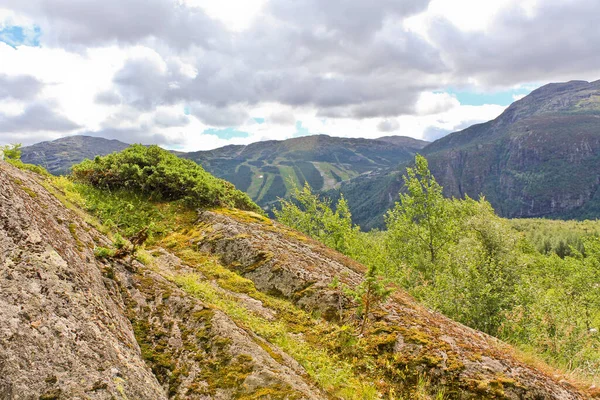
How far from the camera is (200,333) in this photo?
7.57 m

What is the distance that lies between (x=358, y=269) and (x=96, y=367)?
12.4 meters

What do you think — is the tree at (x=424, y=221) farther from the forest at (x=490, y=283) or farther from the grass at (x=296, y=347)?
the grass at (x=296, y=347)

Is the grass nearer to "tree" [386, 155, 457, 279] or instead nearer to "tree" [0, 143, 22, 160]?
"tree" [0, 143, 22, 160]

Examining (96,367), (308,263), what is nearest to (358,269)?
(308,263)

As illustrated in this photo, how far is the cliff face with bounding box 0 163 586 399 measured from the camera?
187 inches

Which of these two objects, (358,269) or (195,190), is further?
(195,190)

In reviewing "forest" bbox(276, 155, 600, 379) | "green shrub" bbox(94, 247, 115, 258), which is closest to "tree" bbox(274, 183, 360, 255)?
"forest" bbox(276, 155, 600, 379)

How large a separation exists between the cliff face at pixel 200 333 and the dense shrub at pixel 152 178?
5105 millimetres

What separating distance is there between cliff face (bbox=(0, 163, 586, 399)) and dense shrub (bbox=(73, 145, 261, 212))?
16.8 ft

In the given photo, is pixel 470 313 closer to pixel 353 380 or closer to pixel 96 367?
pixel 353 380

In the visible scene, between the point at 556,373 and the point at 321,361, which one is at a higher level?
the point at 321,361

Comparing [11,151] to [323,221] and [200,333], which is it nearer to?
[200,333]

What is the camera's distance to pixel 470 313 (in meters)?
16.4

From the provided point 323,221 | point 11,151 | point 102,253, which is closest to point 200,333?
point 102,253
